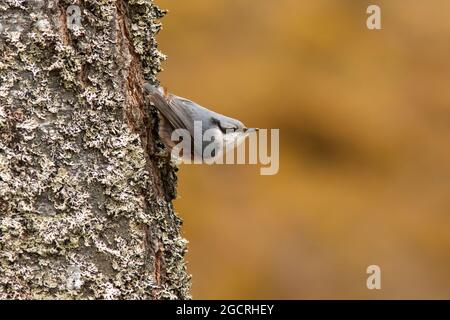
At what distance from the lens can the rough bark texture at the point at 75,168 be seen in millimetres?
2043

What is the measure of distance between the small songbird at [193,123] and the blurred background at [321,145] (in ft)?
7.73

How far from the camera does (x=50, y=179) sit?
6.78ft

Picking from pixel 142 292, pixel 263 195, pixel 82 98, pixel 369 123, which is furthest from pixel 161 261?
pixel 369 123

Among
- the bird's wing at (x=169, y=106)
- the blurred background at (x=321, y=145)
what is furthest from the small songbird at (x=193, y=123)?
the blurred background at (x=321, y=145)

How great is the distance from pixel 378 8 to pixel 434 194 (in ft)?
4.35

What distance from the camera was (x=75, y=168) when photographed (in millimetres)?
2102

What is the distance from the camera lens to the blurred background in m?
5.02

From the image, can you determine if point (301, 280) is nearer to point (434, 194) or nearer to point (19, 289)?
point (434, 194)

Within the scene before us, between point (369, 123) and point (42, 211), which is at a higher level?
point (369, 123)

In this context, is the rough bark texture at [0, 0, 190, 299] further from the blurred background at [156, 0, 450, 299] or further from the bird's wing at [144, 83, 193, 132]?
the blurred background at [156, 0, 450, 299]

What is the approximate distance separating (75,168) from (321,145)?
3.33 meters

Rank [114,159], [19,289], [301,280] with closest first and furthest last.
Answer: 1. [19,289]
2. [114,159]
3. [301,280]

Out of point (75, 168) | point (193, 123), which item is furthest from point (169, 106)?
point (75, 168)

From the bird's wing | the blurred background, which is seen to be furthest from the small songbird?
the blurred background
